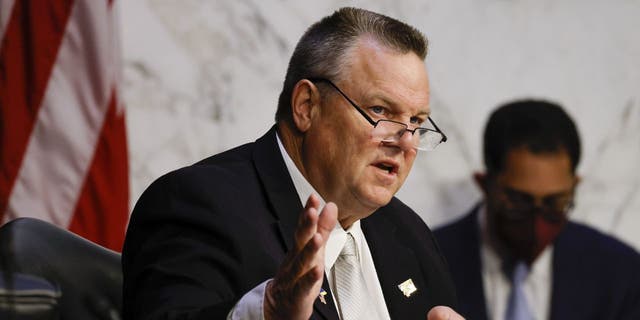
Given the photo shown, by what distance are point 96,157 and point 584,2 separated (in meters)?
2.43

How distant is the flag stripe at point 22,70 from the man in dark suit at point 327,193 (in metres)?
1.35

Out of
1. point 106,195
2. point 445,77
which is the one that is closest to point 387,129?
point 106,195

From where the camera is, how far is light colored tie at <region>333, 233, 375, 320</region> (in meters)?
2.19

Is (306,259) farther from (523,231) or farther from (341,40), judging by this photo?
(523,231)

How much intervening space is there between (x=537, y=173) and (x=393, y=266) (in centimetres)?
196

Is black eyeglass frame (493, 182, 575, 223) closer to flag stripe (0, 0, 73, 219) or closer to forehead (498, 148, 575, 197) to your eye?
forehead (498, 148, 575, 197)

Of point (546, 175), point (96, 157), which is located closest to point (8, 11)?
point (96, 157)

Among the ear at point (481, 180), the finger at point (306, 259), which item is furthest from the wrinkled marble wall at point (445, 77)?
the finger at point (306, 259)

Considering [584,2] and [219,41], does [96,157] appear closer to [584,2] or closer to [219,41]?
[219,41]

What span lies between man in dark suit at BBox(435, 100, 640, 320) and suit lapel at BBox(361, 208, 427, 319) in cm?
172

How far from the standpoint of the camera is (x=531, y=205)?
4.24 meters

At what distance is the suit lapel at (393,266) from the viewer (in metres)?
2.31

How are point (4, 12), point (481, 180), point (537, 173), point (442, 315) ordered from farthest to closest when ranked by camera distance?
1. point (481, 180)
2. point (537, 173)
3. point (4, 12)
4. point (442, 315)

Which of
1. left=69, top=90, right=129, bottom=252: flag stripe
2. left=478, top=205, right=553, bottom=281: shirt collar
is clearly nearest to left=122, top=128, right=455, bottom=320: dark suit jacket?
left=69, top=90, right=129, bottom=252: flag stripe
